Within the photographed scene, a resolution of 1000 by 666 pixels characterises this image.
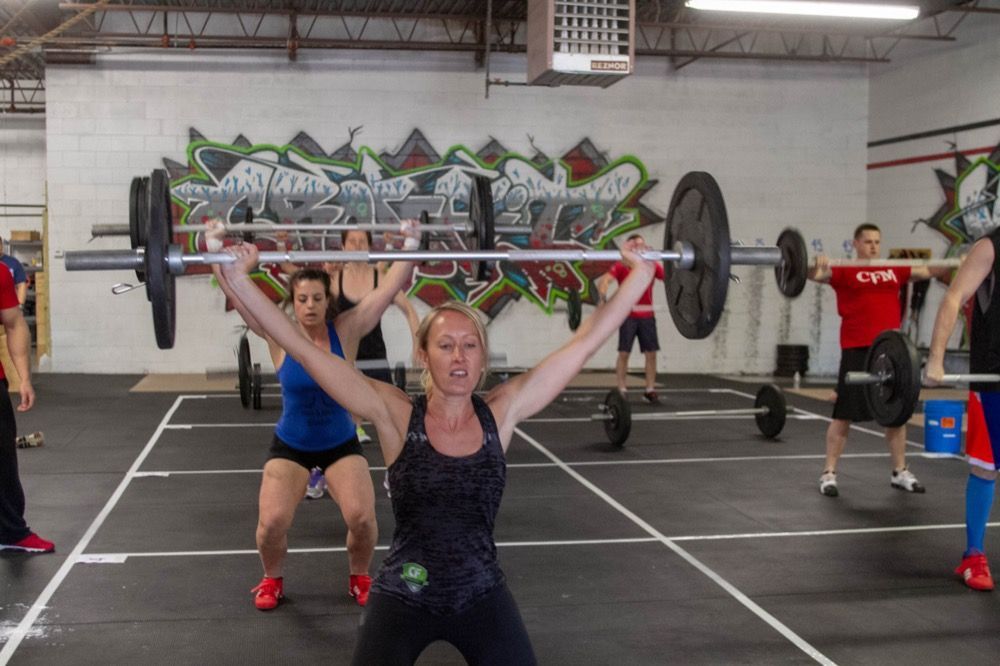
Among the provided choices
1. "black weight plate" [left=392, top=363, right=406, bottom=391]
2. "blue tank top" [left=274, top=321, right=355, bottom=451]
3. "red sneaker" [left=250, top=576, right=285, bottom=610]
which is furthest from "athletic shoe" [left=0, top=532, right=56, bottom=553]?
"black weight plate" [left=392, top=363, right=406, bottom=391]

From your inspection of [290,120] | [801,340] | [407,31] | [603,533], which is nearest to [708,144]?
[801,340]

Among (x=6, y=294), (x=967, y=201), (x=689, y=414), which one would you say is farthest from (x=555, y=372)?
(x=967, y=201)

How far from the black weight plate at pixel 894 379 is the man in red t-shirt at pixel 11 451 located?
336 cm

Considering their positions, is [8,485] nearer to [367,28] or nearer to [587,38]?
[587,38]

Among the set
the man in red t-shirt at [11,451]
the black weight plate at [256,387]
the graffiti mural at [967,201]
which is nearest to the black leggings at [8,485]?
the man in red t-shirt at [11,451]

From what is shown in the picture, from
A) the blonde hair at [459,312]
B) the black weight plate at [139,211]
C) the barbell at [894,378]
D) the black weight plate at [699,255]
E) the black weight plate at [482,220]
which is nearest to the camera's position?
the blonde hair at [459,312]

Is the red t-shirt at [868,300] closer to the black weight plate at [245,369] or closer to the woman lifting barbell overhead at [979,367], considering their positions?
the woman lifting barbell overhead at [979,367]

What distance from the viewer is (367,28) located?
10547 mm

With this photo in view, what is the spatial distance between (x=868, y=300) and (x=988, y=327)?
1.55 m

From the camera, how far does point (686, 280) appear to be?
277 cm

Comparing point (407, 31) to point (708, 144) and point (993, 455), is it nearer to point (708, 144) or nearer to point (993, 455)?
point (708, 144)

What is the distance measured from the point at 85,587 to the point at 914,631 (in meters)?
2.90

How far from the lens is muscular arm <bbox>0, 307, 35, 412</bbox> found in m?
4.13

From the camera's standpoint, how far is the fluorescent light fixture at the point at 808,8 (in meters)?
7.27
